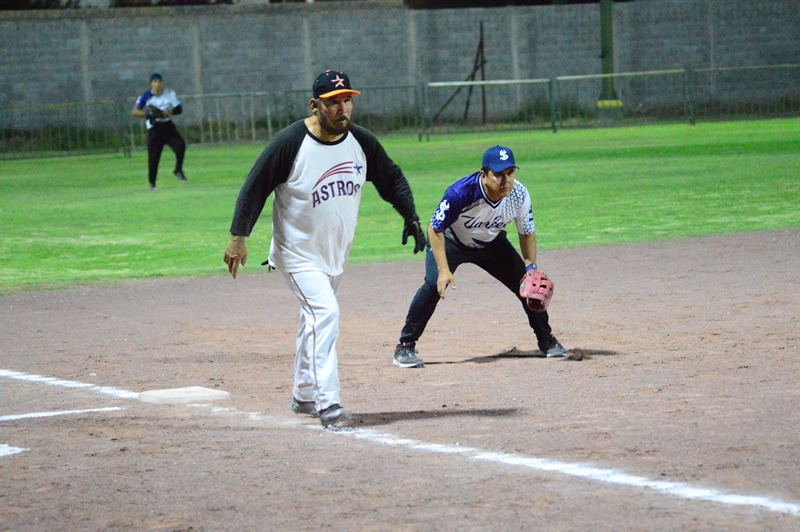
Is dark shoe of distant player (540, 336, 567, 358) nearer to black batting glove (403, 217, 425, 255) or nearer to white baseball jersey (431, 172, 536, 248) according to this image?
white baseball jersey (431, 172, 536, 248)

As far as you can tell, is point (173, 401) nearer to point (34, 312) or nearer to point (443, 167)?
point (34, 312)

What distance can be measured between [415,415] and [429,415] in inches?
3.2

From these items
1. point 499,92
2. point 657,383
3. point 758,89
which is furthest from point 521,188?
point 758,89

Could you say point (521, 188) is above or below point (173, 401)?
above

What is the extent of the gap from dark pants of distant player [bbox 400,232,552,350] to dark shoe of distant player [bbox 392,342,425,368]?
0.17 ft

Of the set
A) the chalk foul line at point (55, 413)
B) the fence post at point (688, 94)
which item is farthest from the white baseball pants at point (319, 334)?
the fence post at point (688, 94)

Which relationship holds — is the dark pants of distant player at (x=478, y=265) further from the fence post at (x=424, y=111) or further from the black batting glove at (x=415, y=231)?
the fence post at (x=424, y=111)

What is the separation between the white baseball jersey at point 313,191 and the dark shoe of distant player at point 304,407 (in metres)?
0.78

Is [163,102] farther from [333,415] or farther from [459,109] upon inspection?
[333,415]

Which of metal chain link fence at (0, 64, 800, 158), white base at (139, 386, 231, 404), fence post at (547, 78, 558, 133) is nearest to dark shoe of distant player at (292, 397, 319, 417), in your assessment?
white base at (139, 386, 231, 404)

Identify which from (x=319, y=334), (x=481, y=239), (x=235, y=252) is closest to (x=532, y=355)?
(x=481, y=239)

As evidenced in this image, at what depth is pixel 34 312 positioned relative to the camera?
12.2 meters

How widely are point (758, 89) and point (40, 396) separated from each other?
35.1 meters

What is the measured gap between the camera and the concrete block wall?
38312 mm
